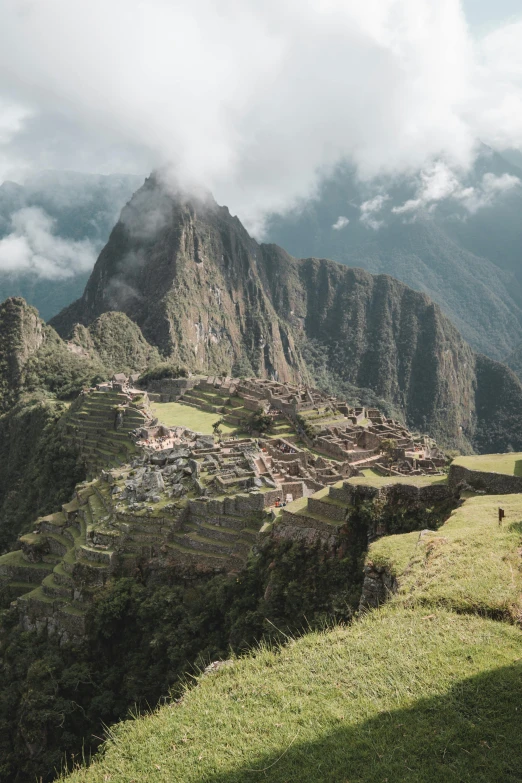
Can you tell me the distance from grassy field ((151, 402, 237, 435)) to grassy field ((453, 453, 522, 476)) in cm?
3451

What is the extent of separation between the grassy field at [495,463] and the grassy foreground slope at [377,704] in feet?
17.5

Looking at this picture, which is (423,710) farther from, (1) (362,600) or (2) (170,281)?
(2) (170,281)

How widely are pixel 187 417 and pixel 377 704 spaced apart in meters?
53.6

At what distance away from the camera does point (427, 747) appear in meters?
5.82

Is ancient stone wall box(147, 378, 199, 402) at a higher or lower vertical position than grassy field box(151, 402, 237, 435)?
higher

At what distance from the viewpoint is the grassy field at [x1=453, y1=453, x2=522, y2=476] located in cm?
1445

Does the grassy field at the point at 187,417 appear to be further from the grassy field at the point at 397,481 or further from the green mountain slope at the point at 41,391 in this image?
the grassy field at the point at 397,481

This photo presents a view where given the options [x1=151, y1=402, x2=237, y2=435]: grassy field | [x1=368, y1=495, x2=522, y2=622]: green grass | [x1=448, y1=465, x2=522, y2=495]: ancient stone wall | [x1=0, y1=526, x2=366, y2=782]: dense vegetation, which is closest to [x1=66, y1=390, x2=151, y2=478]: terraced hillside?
[x1=151, y1=402, x2=237, y2=435]: grassy field

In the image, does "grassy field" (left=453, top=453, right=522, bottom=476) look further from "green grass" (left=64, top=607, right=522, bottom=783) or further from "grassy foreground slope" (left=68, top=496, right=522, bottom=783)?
"green grass" (left=64, top=607, right=522, bottom=783)

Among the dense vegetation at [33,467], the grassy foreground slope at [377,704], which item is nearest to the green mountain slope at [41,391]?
the dense vegetation at [33,467]

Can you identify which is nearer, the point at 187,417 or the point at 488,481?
the point at 488,481

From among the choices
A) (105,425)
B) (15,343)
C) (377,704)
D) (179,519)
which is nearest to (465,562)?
(377,704)

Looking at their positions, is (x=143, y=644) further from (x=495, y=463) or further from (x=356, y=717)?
(x=356, y=717)

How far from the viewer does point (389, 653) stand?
7.39m
